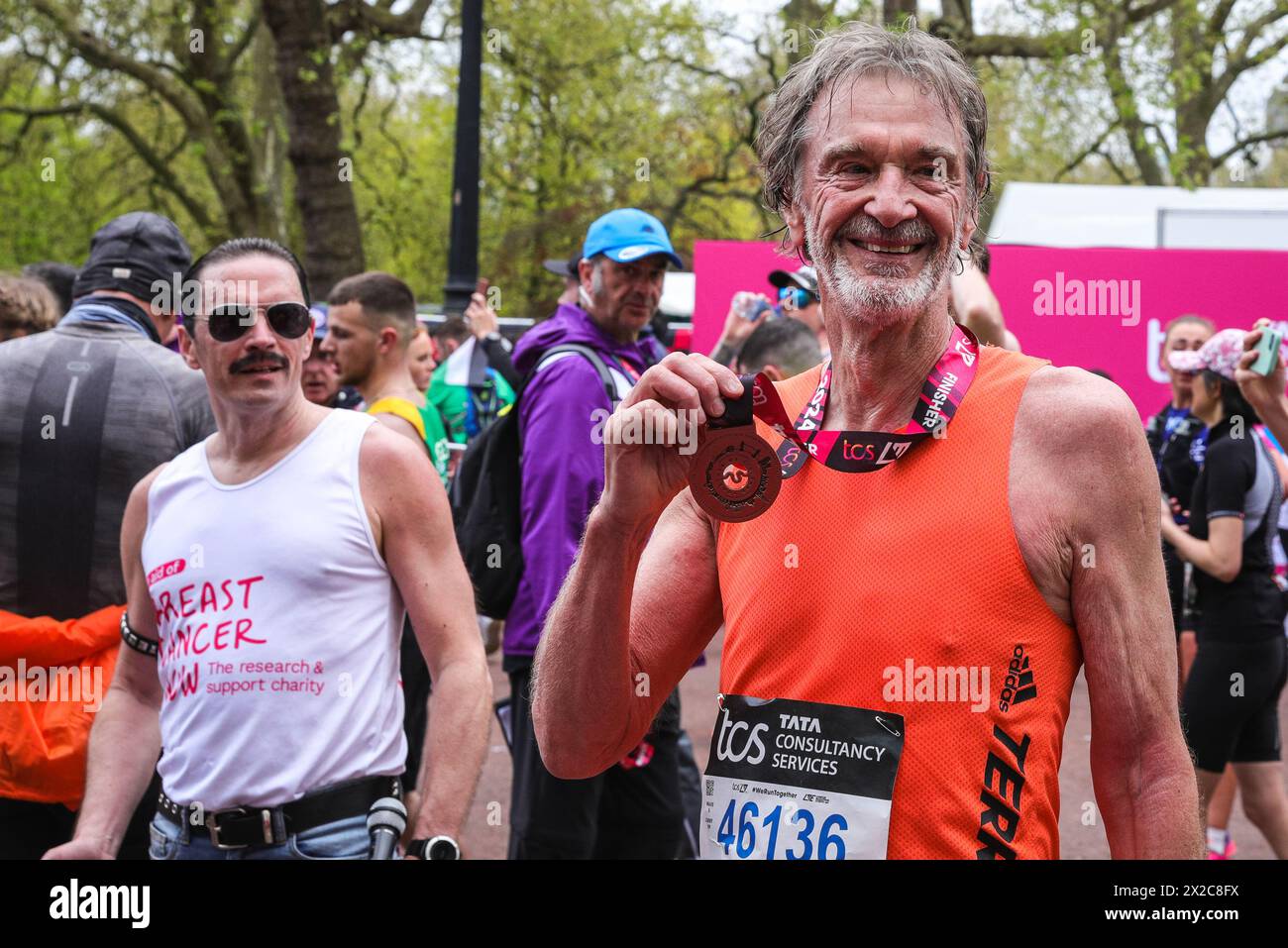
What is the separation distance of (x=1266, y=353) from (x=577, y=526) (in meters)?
2.17

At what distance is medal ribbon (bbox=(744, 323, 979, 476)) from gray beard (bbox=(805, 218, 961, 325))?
0.10 meters

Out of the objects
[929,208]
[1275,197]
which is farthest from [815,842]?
[1275,197]

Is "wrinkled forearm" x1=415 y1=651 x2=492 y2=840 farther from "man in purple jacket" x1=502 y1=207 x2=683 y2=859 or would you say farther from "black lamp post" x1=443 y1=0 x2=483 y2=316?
"black lamp post" x1=443 y1=0 x2=483 y2=316

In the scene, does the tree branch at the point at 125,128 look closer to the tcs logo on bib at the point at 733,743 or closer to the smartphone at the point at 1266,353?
the smartphone at the point at 1266,353

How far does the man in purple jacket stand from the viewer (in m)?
4.44

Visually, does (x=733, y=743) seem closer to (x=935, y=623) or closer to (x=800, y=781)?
(x=800, y=781)

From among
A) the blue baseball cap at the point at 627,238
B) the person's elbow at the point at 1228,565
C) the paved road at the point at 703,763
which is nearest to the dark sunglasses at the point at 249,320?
the blue baseball cap at the point at 627,238

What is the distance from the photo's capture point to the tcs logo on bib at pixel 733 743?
2039mm

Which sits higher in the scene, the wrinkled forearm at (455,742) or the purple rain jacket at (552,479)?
the purple rain jacket at (552,479)

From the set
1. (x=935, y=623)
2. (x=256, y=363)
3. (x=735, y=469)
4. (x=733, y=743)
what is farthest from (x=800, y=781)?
(x=256, y=363)

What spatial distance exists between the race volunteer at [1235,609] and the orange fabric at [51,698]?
4.00 metres

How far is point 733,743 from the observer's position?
6.79 ft

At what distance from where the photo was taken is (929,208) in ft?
6.79

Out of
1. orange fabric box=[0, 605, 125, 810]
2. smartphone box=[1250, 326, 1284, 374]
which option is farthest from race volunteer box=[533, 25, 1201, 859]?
smartphone box=[1250, 326, 1284, 374]
